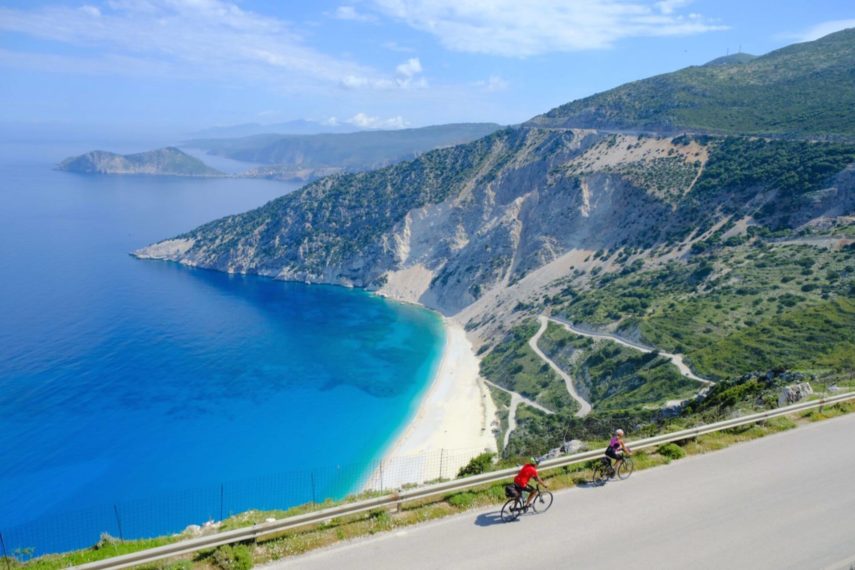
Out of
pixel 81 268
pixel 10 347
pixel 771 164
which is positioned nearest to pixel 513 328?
pixel 771 164

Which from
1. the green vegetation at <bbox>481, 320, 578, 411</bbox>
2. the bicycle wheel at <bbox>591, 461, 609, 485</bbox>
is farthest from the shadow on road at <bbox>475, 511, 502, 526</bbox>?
the green vegetation at <bbox>481, 320, 578, 411</bbox>

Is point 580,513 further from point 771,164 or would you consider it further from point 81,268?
point 81,268

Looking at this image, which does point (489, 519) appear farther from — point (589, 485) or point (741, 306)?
point (741, 306)

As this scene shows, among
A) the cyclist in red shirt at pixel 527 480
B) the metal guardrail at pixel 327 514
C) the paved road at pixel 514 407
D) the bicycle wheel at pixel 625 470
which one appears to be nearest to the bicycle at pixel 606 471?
the bicycle wheel at pixel 625 470

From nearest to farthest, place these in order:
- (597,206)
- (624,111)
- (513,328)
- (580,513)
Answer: (580,513) < (513,328) < (597,206) < (624,111)

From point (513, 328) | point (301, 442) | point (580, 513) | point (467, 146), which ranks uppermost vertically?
point (467, 146)
